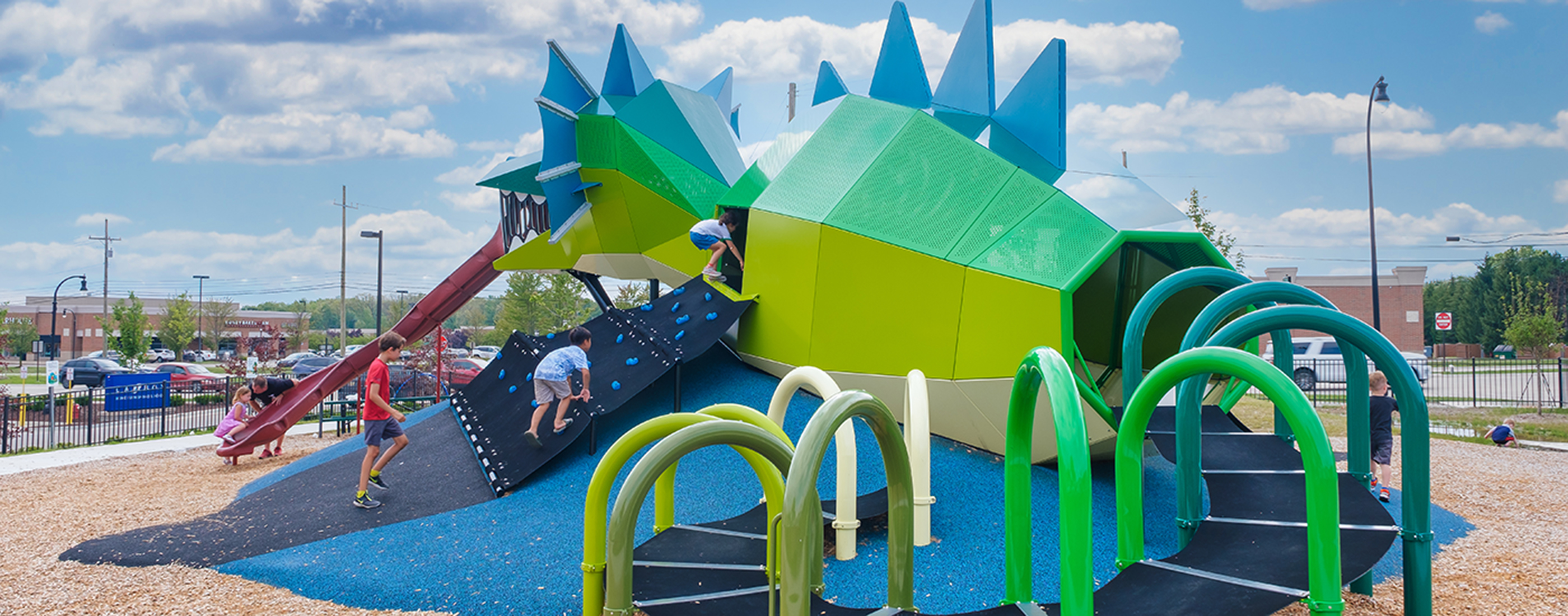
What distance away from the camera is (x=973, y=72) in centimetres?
971

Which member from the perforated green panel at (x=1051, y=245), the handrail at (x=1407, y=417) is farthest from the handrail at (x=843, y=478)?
the handrail at (x=1407, y=417)

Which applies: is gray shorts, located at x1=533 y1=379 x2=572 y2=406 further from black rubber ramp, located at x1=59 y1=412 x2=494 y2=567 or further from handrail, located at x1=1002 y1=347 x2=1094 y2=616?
handrail, located at x1=1002 y1=347 x2=1094 y2=616

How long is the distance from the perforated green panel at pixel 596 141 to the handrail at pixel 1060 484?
902 cm

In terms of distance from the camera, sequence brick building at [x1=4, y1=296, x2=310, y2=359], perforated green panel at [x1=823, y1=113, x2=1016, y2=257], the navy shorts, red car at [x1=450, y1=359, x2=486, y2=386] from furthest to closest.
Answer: brick building at [x1=4, y1=296, x2=310, y2=359] < red car at [x1=450, y1=359, x2=486, y2=386] < the navy shorts < perforated green panel at [x1=823, y1=113, x2=1016, y2=257]

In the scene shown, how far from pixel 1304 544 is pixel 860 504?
3141 millimetres

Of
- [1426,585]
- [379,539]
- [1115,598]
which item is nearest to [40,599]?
[379,539]

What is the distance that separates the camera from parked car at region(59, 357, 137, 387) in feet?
123

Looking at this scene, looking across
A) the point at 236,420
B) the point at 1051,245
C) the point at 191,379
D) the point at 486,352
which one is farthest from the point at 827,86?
the point at 486,352

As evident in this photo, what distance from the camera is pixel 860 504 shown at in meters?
6.97

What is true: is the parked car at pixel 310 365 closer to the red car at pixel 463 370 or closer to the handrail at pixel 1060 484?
the red car at pixel 463 370

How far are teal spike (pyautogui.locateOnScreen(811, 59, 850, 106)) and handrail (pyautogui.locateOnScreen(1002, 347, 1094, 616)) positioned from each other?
22.7ft

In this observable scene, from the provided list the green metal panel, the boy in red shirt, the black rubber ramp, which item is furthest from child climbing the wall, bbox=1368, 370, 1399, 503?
the boy in red shirt

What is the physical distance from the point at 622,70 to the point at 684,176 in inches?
68.8

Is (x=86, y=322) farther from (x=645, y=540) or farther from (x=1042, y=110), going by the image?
(x=1042, y=110)
